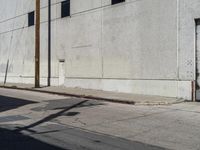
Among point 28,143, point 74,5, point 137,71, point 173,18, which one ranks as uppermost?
point 74,5

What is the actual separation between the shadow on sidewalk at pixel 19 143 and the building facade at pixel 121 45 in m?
10.2

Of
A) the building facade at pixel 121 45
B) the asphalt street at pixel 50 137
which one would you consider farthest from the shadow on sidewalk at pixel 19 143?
the building facade at pixel 121 45

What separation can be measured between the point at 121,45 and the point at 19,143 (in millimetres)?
14069

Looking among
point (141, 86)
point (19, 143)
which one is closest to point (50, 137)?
point (19, 143)

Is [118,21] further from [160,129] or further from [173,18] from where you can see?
[160,129]

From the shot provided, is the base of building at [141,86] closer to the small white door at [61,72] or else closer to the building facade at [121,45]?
the building facade at [121,45]

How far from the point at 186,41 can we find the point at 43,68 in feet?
49.2

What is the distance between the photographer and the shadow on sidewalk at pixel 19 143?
28.3 ft

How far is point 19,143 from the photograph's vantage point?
9094 millimetres

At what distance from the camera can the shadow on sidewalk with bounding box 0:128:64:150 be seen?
8625 mm

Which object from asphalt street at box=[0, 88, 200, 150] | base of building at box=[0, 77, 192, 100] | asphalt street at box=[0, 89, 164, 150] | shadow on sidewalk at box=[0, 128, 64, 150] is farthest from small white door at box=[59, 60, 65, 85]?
shadow on sidewalk at box=[0, 128, 64, 150]

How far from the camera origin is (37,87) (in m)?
27.9

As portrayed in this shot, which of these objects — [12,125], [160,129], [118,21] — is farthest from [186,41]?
[12,125]

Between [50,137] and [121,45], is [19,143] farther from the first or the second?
[121,45]
